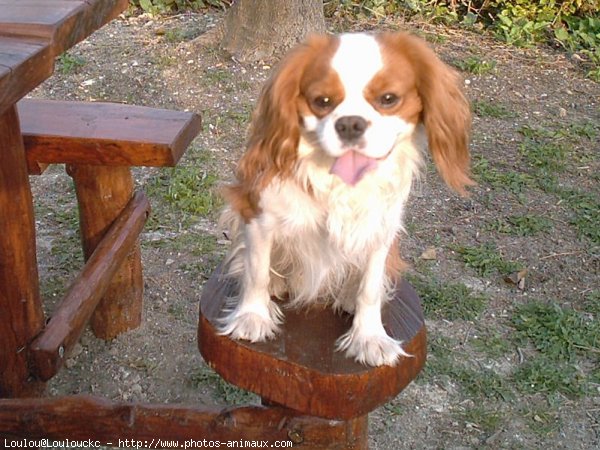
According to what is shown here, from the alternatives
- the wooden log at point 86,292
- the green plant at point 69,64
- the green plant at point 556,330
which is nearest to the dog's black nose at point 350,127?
the wooden log at point 86,292

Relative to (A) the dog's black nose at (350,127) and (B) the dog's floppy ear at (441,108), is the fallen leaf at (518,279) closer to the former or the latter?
(B) the dog's floppy ear at (441,108)

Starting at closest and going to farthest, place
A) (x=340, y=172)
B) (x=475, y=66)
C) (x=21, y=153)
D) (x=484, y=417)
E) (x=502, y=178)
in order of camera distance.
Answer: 1. (x=340, y=172)
2. (x=21, y=153)
3. (x=484, y=417)
4. (x=502, y=178)
5. (x=475, y=66)

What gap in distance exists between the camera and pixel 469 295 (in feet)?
12.5

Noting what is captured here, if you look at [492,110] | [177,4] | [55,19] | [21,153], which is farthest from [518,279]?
[177,4]

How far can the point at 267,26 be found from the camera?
5.47 metres

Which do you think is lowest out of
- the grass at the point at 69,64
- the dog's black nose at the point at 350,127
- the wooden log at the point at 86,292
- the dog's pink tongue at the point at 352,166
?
the grass at the point at 69,64

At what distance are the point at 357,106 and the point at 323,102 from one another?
0.25 feet

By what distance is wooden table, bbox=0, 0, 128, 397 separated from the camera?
208cm

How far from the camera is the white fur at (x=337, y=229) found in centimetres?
188

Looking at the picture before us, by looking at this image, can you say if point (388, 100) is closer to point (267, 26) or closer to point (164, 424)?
point (164, 424)

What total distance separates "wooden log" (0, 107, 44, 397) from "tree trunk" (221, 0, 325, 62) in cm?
300

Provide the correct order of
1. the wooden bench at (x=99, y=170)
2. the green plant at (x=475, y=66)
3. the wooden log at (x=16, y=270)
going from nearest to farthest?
1. the wooden log at (x=16, y=270)
2. the wooden bench at (x=99, y=170)
3. the green plant at (x=475, y=66)

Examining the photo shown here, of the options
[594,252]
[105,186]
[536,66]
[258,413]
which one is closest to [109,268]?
[105,186]

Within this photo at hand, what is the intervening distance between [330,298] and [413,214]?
214 cm
